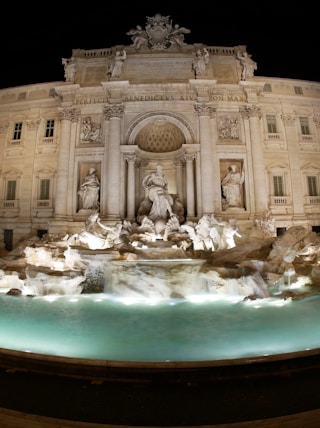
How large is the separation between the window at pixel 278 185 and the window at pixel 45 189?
580 inches

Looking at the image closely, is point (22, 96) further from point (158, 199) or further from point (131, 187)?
point (158, 199)

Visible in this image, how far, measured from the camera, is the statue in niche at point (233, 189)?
Answer: 667 inches

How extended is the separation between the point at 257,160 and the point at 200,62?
22.8 ft

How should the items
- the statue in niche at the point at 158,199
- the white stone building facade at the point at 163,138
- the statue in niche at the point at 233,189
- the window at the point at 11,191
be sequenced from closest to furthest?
the statue in niche at the point at 158,199 → the white stone building facade at the point at 163,138 → the statue in niche at the point at 233,189 → the window at the point at 11,191

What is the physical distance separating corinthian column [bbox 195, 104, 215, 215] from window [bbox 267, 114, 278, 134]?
424 cm

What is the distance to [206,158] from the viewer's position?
16.6 meters

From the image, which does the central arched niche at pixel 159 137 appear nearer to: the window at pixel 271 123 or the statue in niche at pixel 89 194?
the statue in niche at pixel 89 194

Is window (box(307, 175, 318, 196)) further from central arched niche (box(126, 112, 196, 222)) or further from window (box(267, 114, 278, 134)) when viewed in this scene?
central arched niche (box(126, 112, 196, 222))

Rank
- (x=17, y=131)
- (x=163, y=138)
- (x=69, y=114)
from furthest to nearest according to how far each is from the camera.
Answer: (x=17, y=131) < (x=163, y=138) < (x=69, y=114)

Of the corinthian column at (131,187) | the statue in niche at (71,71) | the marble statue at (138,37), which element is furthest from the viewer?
the marble statue at (138,37)

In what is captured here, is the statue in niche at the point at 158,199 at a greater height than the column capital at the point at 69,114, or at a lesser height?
lesser

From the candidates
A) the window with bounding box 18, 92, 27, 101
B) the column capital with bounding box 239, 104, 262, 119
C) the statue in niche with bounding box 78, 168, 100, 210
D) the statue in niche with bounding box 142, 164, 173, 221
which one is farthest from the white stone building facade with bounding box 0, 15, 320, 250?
the statue in niche with bounding box 142, 164, 173, 221

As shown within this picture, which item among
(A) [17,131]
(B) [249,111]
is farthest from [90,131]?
(B) [249,111]

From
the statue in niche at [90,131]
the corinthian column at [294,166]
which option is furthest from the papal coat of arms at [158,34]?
the corinthian column at [294,166]
